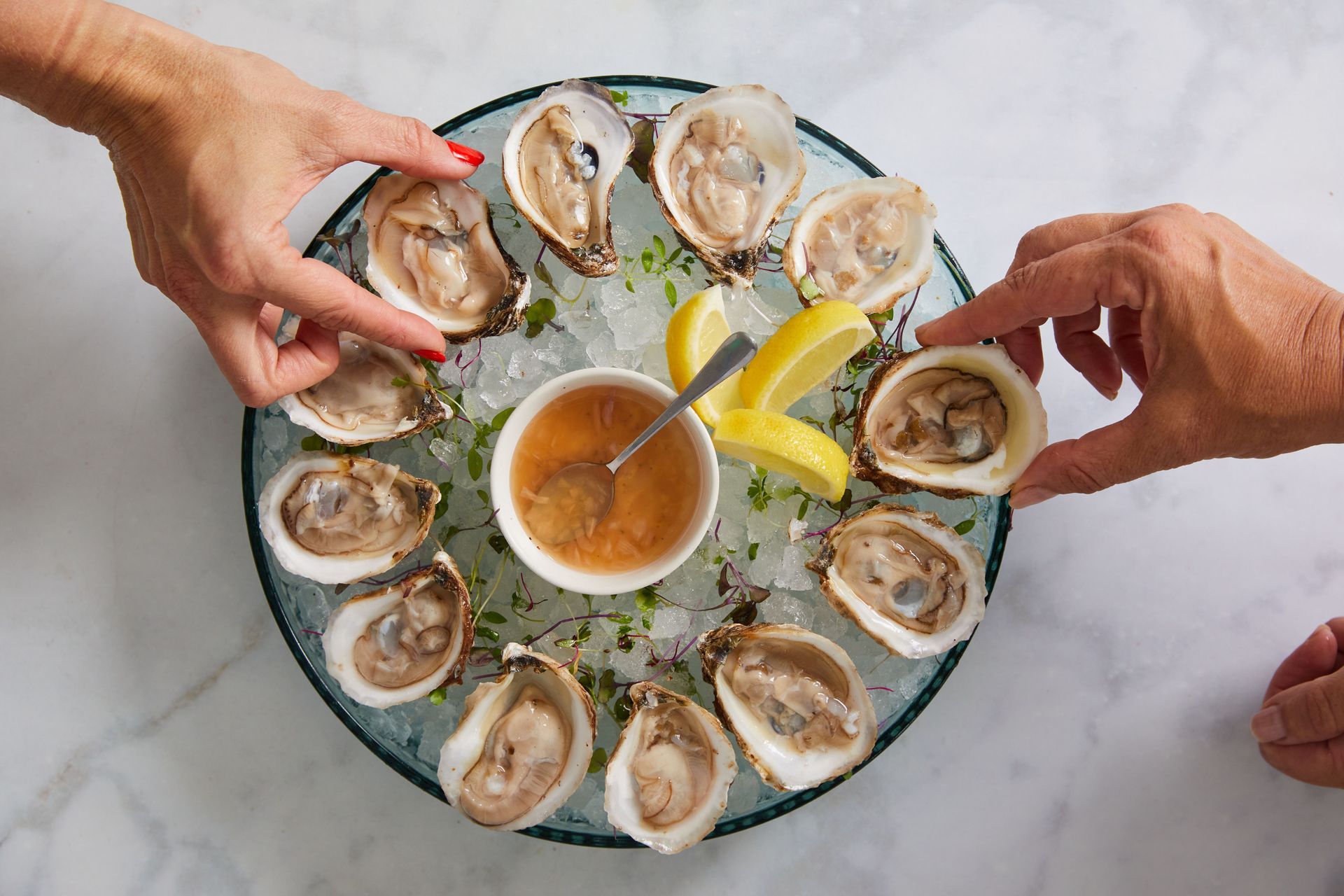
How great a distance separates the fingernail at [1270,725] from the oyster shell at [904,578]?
65cm

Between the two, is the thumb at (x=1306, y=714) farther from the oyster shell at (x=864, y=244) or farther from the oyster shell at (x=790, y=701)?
the oyster shell at (x=864, y=244)

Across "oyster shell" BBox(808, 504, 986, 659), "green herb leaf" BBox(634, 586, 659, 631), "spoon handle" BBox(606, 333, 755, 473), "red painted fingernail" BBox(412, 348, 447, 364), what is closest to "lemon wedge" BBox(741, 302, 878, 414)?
"spoon handle" BBox(606, 333, 755, 473)

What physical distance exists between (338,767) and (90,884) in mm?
521

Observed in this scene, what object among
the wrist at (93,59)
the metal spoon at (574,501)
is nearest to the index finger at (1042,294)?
the metal spoon at (574,501)

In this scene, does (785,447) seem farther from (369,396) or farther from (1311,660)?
(1311,660)

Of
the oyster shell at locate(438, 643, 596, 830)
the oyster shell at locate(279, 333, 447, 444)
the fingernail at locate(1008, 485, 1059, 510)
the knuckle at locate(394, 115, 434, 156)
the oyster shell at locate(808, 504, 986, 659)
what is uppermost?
the knuckle at locate(394, 115, 434, 156)

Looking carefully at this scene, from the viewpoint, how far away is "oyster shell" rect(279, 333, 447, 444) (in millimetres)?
1516

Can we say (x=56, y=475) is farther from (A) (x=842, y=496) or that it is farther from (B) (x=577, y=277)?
(A) (x=842, y=496)

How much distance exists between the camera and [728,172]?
1621 mm

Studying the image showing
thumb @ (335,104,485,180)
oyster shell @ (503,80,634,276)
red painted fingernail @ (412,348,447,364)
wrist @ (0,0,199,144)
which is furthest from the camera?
oyster shell @ (503,80,634,276)

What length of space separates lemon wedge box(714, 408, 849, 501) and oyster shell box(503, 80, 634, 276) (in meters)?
0.38

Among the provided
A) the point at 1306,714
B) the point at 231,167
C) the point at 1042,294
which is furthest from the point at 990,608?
the point at 231,167

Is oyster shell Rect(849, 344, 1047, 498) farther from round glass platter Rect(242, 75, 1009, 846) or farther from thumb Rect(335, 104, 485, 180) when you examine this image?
thumb Rect(335, 104, 485, 180)

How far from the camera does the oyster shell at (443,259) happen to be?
1528 mm
